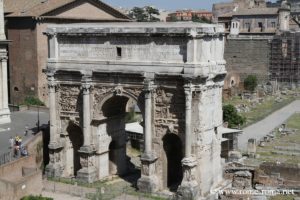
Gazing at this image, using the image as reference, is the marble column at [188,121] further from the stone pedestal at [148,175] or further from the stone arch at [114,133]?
the stone arch at [114,133]

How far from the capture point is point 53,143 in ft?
81.9

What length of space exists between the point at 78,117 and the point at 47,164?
11.0 ft

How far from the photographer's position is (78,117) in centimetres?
2469

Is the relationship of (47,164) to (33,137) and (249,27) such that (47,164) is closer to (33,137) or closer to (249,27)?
(33,137)

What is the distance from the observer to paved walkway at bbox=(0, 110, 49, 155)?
85.1 feet

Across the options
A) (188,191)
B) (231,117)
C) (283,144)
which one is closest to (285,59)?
(231,117)

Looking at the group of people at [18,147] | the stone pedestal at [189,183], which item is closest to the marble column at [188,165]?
the stone pedestal at [189,183]

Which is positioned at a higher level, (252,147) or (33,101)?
(33,101)

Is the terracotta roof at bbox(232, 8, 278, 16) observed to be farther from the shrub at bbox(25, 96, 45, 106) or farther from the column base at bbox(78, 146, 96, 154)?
the column base at bbox(78, 146, 96, 154)

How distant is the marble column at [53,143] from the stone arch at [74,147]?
0.56 meters

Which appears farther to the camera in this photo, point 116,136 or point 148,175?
point 116,136

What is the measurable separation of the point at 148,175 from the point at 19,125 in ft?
34.5

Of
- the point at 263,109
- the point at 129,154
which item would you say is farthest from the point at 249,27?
the point at 129,154

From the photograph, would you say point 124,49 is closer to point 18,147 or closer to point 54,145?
point 54,145
